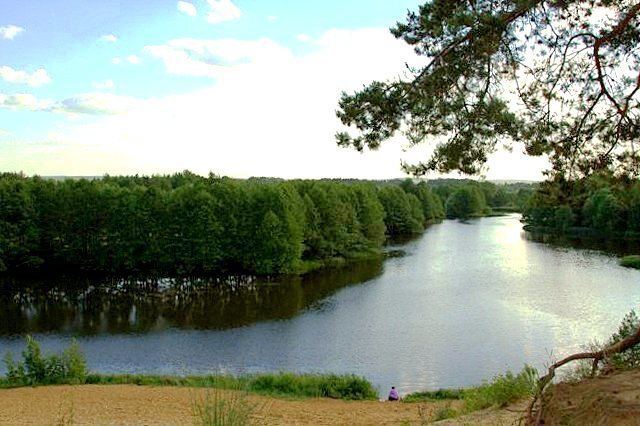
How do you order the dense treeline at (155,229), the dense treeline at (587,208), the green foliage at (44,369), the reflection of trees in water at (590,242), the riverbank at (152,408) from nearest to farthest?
the dense treeline at (587,208)
the riverbank at (152,408)
the green foliage at (44,369)
the dense treeline at (155,229)
the reflection of trees in water at (590,242)

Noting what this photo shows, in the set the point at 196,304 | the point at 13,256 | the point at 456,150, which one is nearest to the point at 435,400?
the point at 456,150

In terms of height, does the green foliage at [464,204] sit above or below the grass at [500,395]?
above

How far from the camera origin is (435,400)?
15031 millimetres

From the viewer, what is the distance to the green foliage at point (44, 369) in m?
16.7

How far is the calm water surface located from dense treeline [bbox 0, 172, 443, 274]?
8.00 ft

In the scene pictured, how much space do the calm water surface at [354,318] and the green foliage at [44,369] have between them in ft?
10.3

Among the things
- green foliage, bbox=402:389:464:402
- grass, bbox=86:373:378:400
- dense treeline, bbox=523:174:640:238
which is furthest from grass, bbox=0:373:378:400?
dense treeline, bbox=523:174:640:238

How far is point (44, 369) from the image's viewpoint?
17.0 metres

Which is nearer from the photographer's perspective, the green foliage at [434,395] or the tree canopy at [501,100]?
the tree canopy at [501,100]

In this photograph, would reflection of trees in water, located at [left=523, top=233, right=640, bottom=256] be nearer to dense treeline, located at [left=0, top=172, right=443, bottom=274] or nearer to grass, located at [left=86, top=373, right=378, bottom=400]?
dense treeline, located at [left=0, top=172, right=443, bottom=274]

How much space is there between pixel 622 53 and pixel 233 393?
6867 mm

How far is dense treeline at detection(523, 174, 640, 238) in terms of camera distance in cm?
832

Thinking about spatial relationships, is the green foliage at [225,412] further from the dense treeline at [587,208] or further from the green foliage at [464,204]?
the green foliage at [464,204]

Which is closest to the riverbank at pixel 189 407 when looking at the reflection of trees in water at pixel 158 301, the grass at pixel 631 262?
the reflection of trees in water at pixel 158 301
